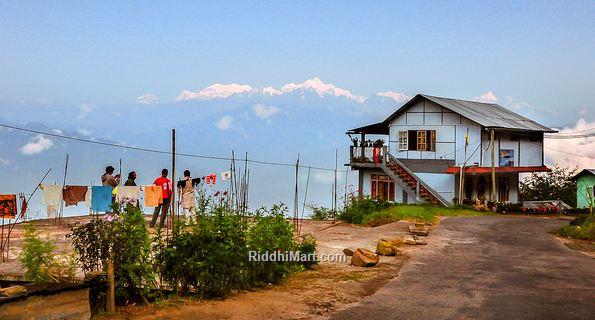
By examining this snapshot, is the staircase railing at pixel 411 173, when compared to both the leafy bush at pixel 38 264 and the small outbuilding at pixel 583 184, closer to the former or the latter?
the small outbuilding at pixel 583 184

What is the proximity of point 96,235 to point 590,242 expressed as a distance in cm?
1669

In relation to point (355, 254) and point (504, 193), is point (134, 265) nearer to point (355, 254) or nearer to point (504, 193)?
point (355, 254)

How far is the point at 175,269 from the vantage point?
396 inches

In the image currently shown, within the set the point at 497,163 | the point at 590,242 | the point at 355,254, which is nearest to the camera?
the point at 355,254

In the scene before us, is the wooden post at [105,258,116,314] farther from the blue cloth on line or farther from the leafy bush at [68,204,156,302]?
the blue cloth on line

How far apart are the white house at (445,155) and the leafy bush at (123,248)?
81.6ft

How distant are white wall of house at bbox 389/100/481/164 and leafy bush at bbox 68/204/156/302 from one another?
28138mm

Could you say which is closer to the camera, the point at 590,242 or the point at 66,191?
the point at 66,191

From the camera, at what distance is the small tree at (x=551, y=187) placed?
140 feet

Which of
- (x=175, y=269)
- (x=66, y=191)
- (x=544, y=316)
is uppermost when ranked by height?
(x=66, y=191)

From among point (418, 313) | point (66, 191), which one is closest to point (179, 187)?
point (66, 191)

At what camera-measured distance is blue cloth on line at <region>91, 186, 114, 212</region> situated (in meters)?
14.7

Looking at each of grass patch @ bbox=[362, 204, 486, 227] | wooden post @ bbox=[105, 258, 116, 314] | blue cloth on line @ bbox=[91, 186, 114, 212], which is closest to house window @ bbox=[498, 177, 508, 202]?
grass patch @ bbox=[362, 204, 486, 227]

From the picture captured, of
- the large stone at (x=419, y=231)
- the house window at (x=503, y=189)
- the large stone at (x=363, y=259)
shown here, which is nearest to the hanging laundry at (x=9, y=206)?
the large stone at (x=363, y=259)
